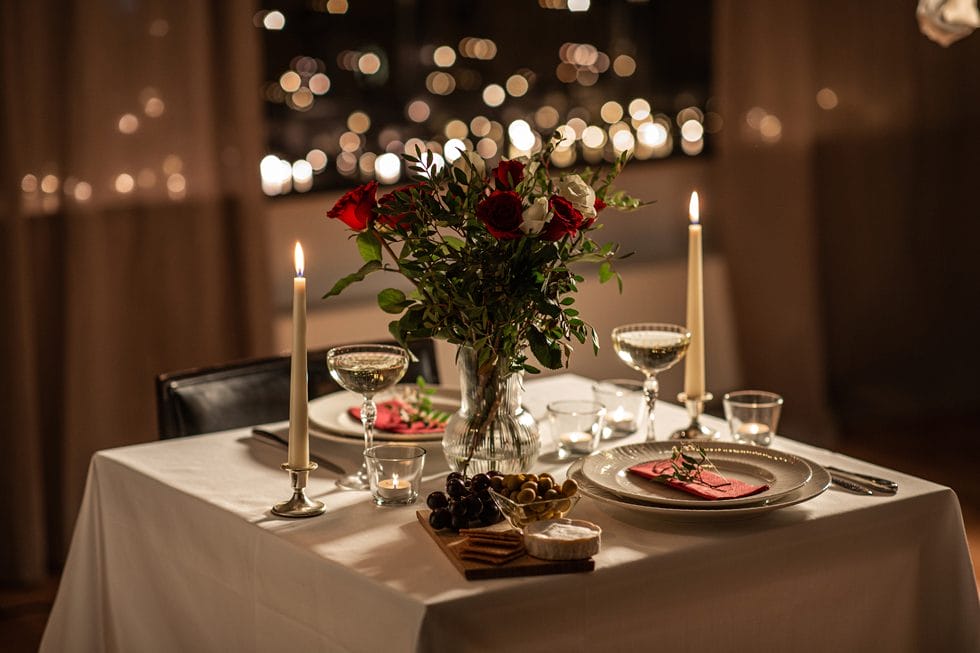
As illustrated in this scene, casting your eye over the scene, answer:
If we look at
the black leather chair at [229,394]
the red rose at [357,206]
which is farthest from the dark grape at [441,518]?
the black leather chair at [229,394]

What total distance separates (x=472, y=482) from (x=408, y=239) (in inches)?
12.1

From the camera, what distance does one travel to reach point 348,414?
1.90 metres

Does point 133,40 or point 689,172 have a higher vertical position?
point 133,40

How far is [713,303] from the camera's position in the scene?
4250 millimetres

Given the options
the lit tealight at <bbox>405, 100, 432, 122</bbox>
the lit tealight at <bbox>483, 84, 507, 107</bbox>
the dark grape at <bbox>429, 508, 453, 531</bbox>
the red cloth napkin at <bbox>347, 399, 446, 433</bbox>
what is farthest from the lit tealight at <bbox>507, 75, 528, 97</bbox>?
the dark grape at <bbox>429, 508, 453, 531</bbox>

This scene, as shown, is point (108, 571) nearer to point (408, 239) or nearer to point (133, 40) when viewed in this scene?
point (408, 239)

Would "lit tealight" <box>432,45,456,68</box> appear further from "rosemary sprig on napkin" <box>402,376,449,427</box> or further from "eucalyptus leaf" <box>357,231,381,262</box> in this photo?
"eucalyptus leaf" <box>357,231,381,262</box>

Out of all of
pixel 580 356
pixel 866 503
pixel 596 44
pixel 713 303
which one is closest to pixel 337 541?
pixel 866 503

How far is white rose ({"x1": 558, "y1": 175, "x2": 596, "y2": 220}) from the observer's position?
1468 mm

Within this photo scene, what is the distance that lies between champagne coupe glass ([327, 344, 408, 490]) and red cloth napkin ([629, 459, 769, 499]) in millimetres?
330

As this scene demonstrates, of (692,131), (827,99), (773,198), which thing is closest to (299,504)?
(773,198)

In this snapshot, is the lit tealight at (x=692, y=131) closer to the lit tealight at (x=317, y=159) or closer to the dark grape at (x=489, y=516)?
the lit tealight at (x=317, y=159)

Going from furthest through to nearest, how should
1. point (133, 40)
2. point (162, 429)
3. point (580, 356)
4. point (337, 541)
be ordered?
point (580, 356) < point (133, 40) < point (162, 429) < point (337, 541)

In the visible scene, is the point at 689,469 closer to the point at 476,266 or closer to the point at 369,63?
the point at 476,266
